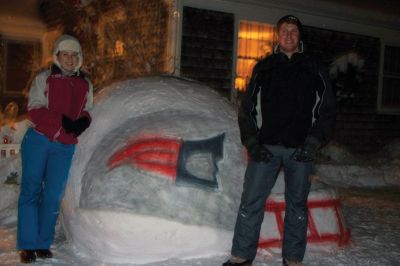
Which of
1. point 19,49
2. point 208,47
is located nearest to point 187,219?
point 208,47

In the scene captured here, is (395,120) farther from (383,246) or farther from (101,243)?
(101,243)

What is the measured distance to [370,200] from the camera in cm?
695

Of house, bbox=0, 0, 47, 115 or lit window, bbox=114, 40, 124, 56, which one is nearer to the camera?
lit window, bbox=114, 40, 124, 56

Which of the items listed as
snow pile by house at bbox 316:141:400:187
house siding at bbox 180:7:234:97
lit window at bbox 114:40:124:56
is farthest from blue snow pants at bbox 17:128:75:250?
lit window at bbox 114:40:124:56

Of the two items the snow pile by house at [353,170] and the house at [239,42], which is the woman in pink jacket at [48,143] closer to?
the house at [239,42]

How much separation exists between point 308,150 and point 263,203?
528 mm

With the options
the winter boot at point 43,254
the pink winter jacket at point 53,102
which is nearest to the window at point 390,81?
the pink winter jacket at point 53,102

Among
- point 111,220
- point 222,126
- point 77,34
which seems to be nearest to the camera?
point 111,220

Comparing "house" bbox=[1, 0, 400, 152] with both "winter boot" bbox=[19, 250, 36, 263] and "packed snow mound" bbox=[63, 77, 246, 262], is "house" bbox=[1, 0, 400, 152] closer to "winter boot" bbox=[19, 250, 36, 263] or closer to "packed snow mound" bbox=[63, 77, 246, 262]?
"packed snow mound" bbox=[63, 77, 246, 262]

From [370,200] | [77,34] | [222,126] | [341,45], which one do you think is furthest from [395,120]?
[222,126]

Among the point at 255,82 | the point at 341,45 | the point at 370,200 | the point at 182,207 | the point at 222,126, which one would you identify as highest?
the point at 341,45

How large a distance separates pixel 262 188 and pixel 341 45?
8019mm

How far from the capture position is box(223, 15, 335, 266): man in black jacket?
347 centimetres

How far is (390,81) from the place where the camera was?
12094mm
